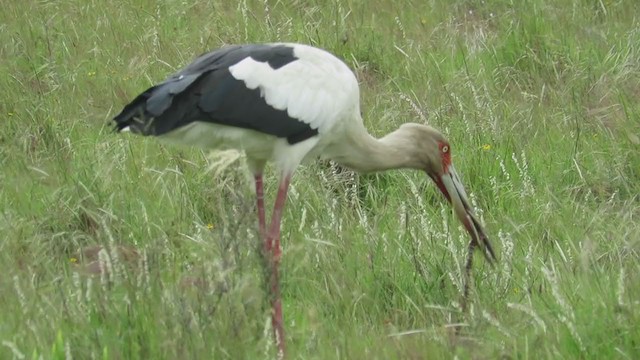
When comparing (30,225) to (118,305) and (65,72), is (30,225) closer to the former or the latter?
(118,305)

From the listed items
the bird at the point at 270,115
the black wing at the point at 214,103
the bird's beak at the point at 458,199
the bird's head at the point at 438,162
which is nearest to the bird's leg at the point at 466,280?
the bird at the point at 270,115

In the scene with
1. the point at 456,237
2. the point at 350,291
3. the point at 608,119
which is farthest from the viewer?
the point at 608,119

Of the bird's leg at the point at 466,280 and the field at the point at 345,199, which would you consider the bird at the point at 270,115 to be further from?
the field at the point at 345,199

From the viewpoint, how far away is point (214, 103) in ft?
16.1

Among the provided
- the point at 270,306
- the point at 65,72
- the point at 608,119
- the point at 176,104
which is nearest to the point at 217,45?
the point at 65,72

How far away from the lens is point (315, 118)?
5.17 m

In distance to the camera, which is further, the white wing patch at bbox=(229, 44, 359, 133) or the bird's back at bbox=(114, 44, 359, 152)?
the white wing patch at bbox=(229, 44, 359, 133)

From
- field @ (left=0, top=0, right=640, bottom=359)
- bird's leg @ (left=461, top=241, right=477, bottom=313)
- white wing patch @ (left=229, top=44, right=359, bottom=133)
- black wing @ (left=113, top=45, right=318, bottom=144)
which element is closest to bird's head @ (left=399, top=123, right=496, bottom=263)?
field @ (left=0, top=0, right=640, bottom=359)

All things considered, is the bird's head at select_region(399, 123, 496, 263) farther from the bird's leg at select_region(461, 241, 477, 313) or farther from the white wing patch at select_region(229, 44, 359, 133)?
the bird's leg at select_region(461, 241, 477, 313)

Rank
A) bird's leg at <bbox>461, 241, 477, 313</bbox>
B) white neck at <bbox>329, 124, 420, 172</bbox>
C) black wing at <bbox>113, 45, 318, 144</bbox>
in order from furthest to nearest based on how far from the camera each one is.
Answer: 1. white neck at <bbox>329, 124, 420, 172</bbox>
2. black wing at <bbox>113, 45, 318, 144</bbox>
3. bird's leg at <bbox>461, 241, 477, 313</bbox>

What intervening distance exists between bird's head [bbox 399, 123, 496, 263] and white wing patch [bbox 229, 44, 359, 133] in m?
0.47

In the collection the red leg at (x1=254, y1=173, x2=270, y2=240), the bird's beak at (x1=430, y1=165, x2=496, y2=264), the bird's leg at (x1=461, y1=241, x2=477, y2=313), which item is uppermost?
the red leg at (x1=254, y1=173, x2=270, y2=240)

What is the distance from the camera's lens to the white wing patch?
5113mm

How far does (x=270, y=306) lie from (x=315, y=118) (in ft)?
4.88
